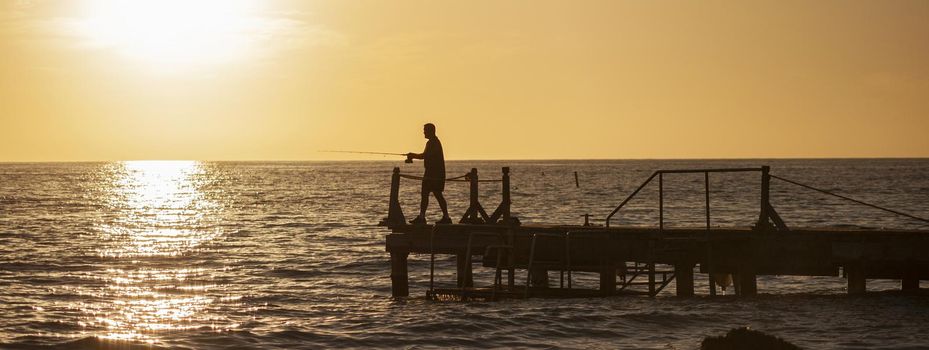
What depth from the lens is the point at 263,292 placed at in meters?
29.5

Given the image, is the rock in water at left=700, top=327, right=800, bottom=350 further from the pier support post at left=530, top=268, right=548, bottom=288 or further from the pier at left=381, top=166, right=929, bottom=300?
the pier support post at left=530, top=268, right=548, bottom=288

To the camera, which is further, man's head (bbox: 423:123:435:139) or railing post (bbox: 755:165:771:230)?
man's head (bbox: 423:123:435:139)

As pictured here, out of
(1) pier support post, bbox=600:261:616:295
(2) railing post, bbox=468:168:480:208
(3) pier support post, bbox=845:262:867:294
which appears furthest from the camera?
(2) railing post, bbox=468:168:480:208

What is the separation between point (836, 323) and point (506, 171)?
6734 mm

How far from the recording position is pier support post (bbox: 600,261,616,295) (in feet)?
78.2

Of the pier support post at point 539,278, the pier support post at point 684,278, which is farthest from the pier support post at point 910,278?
the pier support post at point 539,278

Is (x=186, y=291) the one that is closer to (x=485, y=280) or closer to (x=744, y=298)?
(x=485, y=280)

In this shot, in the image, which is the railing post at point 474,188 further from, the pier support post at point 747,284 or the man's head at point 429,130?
the pier support post at point 747,284

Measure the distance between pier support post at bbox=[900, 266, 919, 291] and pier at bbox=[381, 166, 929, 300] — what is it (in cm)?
2

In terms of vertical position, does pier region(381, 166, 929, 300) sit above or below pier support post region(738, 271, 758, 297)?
above

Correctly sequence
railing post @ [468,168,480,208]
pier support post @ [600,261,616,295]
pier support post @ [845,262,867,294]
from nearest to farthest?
1. pier support post @ [845,262,867,294]
2. pier support post @ [600,261,616,295]
3. railing post @ [468,168,480,208]

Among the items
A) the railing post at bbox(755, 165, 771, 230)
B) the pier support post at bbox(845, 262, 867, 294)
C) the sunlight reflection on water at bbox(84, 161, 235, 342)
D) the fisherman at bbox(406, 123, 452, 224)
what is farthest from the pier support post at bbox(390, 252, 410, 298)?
the pier support post at bbox(845, 262, 867, 294)

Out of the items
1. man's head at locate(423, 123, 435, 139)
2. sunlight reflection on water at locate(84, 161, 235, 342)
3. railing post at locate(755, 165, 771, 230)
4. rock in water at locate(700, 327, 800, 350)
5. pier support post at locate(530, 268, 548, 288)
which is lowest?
sunlight reflection on water at locate(84, 161, 235, 342)

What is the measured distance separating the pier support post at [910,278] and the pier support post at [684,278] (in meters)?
3.78
